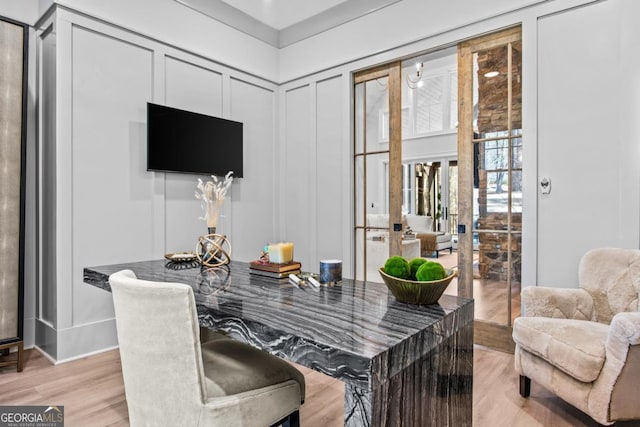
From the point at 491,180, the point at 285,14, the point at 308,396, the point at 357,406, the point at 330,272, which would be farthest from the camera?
the point at 285,14

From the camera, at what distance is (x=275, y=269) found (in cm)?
188

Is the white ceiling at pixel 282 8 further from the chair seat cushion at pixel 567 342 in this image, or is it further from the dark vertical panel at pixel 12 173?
the chair seat cushion at pixel 567 342

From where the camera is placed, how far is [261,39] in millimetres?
4242

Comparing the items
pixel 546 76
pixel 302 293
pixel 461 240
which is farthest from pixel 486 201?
pixel 302 293

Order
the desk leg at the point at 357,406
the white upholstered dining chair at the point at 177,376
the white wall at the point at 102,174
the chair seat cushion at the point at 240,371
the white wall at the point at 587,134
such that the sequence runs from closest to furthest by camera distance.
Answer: the desk leg at the point at 357,406, the white upholstered dining chair at the point at 177,376, the chair seat cushion at the point at 240,371, the white wall at the point at 587,134, the white wall at the point at 102,174

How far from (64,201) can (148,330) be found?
2.18 m

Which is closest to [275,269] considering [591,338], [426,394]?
[426,394]

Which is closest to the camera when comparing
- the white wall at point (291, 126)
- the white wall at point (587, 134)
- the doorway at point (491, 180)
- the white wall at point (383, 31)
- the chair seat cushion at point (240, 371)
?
the chair seat cushion at point (240, 371)

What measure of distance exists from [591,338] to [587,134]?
1435 millimetres

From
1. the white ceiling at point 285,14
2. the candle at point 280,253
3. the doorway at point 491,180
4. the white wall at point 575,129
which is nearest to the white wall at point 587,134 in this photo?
the white wall at point 575,129

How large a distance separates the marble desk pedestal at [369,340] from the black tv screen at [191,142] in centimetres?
201

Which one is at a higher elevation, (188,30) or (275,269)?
(188,30)

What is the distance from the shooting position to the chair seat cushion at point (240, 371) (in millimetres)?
1271

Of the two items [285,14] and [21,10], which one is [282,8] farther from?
[21,10]
